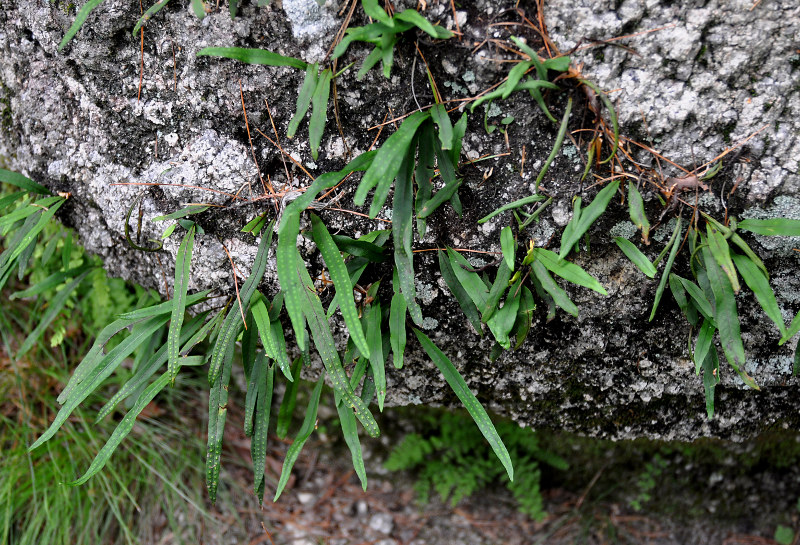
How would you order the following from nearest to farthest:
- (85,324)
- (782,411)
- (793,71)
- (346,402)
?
1. (793,71)
2. (346,402)
3. (782,411)
4. (85,324)

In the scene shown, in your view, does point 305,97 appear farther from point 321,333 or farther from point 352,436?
point 352,436

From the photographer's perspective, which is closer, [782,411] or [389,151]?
[389,151]

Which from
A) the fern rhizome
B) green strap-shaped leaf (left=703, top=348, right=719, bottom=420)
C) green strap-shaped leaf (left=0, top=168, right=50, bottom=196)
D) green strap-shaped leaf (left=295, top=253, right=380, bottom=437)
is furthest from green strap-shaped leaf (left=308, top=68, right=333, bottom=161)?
green strap-shaped leaf (left=703, top=348, right=719, bottom=420)

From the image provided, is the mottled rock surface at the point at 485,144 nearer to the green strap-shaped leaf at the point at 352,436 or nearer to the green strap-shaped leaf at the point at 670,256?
the green strap-shaped leaf at the point at 670,256

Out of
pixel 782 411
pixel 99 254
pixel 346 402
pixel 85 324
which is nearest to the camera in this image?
pixel 346 402

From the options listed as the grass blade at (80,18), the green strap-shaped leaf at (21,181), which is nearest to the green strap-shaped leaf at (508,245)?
the grass blade at (80,18)

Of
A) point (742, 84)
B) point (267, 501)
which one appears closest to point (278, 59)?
point (742, 84)

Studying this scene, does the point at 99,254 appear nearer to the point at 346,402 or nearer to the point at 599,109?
the point at 346,402
